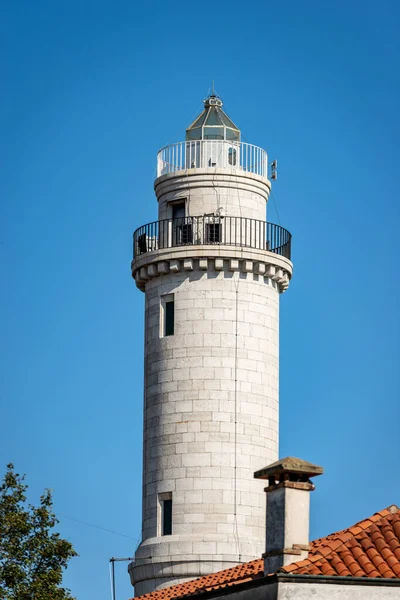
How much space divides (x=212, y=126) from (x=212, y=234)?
4.28 m

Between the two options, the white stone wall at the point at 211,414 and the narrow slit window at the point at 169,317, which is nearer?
the white stone wall at the point at 211,414

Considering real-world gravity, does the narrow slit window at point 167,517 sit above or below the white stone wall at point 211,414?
below

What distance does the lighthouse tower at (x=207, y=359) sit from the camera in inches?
1983

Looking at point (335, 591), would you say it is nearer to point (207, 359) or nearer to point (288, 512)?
point (288, 512)

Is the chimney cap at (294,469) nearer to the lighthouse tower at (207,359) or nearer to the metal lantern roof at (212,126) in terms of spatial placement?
the lighthouse tower at (207,359)

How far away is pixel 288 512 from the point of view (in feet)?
103

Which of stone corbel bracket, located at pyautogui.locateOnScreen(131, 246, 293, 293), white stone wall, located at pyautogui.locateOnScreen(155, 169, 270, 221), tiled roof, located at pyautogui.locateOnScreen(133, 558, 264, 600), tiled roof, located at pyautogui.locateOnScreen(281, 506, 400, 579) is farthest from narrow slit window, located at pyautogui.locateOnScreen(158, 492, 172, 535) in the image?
tiled roof, located at pyautogui.locateOnScreen(281, 506, 400, 579)

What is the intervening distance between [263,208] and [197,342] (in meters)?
5.58

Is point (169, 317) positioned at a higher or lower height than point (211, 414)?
higher

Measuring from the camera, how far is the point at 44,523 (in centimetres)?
4722

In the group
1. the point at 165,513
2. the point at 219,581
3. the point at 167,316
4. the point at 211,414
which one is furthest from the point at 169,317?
the point at 219,581

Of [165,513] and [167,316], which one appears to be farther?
[167,316]

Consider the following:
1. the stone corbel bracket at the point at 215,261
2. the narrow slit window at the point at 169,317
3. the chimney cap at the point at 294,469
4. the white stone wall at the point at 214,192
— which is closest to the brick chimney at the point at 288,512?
the chimney cap at the point at 294,469

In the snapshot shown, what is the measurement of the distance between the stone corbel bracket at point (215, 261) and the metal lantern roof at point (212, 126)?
457cm
